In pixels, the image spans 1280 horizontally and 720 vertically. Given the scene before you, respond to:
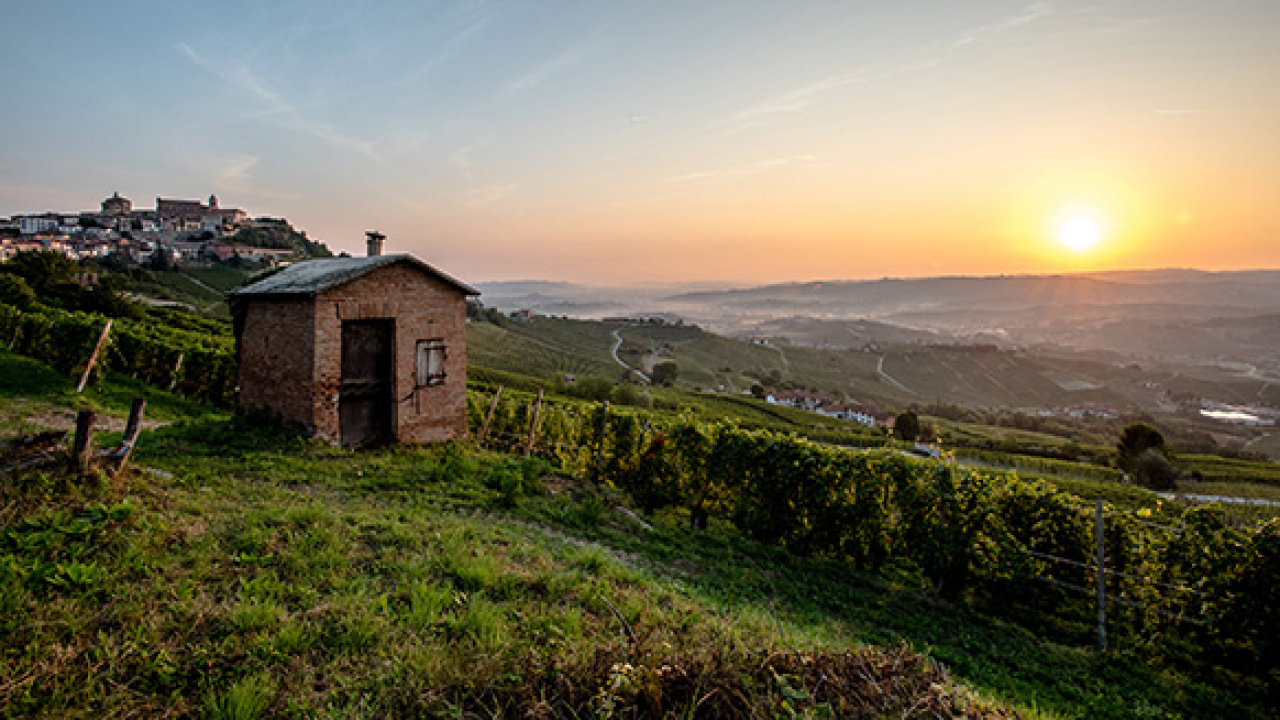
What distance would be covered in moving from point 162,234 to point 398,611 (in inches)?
6296

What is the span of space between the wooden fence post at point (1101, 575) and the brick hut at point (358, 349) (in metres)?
14.2

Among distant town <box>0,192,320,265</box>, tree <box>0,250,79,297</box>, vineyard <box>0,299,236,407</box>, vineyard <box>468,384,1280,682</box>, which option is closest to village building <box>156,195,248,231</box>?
distant town <box>0,192,320,265</box>

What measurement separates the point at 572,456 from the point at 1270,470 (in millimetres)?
68711

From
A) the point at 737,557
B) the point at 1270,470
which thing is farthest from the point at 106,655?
the point at 1270,470

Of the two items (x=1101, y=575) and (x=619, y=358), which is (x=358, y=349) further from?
(x=619, y=358)

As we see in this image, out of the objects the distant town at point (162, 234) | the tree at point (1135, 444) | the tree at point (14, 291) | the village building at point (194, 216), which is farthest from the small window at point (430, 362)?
the village building at point (194, 216)

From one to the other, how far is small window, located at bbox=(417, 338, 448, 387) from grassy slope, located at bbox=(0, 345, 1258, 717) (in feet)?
14.6

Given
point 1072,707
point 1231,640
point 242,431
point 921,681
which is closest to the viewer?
point 921,681

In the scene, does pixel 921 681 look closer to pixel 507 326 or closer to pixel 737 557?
pixel 737 557

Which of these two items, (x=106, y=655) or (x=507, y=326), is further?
(x=507, y=326)

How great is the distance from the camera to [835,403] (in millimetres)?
90125

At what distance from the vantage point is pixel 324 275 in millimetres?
12914

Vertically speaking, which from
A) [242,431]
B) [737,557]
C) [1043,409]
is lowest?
[1043,409]

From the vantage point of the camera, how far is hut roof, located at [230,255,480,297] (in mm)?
12197
